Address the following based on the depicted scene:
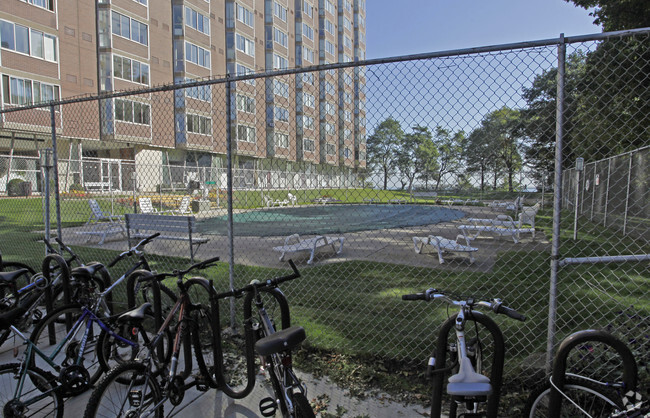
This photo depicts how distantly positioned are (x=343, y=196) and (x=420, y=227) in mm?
10084

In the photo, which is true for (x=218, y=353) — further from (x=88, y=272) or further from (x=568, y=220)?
(x=568, y=220)

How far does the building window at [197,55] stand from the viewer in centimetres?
3544

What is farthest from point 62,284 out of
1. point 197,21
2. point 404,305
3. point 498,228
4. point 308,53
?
point 308,53

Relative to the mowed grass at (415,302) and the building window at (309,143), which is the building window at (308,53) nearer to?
the mowed grass at (415,302)

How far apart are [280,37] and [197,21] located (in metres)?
13.9

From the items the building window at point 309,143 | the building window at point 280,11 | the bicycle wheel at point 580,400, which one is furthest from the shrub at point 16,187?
the building window at point 280,11

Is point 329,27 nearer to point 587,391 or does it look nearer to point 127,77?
point 127,77

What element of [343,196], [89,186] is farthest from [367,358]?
[89,186]

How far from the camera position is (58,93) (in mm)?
26516

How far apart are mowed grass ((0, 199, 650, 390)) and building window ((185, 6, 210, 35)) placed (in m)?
32.0

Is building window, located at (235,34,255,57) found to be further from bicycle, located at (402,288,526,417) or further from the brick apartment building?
bicycle, located at (402,288,526,417)

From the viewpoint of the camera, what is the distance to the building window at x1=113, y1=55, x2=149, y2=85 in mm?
29450

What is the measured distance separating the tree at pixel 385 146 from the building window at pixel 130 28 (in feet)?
106

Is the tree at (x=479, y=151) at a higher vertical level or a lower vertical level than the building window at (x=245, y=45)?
lower
